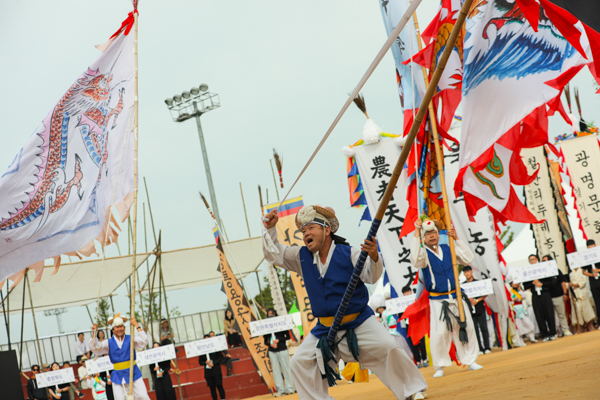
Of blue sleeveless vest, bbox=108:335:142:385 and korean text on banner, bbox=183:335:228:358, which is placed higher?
blue sleeveless vest, bbox=108:335:142:385

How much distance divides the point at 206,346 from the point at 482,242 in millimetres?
5115

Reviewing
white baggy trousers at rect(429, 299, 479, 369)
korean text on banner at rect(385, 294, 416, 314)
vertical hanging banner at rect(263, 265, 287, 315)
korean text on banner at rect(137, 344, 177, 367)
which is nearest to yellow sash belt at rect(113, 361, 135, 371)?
korean text on banner at rect(137, 344, 177, 367)

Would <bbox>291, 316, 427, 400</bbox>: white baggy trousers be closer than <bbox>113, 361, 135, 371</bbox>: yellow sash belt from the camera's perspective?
Yes

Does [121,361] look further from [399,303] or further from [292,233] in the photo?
[399,303]

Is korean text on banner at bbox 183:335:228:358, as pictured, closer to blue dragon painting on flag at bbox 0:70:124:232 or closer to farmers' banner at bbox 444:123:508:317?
blue dragon painting on flag at bbox 0:70:124:232

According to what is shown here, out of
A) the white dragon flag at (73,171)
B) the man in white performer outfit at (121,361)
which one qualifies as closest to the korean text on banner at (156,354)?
the man in white performer outfit at (121,361)

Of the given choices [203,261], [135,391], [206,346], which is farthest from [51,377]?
[203,261]

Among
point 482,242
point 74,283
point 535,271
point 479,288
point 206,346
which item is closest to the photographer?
point 479,288

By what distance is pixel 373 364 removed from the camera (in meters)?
4.14

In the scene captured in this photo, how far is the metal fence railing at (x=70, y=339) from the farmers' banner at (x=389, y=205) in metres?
7.91

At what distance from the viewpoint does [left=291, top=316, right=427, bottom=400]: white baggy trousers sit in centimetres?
401

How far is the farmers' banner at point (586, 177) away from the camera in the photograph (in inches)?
484

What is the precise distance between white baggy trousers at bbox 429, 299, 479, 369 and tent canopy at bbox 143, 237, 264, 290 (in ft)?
27.1

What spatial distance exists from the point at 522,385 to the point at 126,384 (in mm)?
5852
